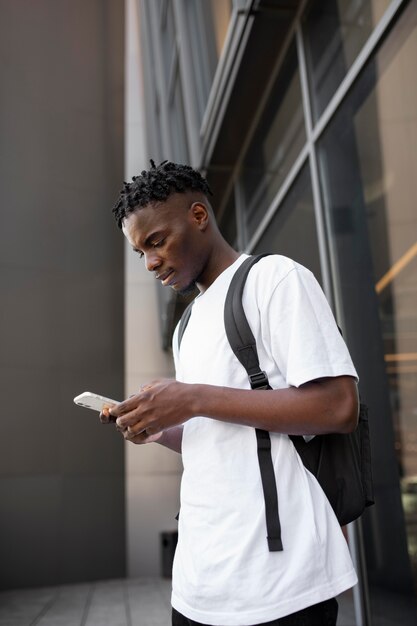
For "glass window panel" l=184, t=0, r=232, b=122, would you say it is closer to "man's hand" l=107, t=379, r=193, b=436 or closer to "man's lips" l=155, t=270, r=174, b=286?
"man's lips" l=155, t=270, r=174, b=286

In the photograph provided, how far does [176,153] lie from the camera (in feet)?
31.7

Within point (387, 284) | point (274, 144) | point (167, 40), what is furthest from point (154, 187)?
point (167, 40)

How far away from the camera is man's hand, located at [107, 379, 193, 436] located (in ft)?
4.39

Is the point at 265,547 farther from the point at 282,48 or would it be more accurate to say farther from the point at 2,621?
the point at 2,621

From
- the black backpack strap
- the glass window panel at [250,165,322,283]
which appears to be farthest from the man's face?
the glass window panel at [250,165,322,283]

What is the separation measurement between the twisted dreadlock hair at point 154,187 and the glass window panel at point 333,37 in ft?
7.85

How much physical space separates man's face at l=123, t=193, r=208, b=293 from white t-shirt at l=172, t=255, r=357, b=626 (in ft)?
0.66

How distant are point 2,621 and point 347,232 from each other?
5.63 metres

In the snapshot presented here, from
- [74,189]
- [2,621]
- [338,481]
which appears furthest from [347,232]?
[74,189]

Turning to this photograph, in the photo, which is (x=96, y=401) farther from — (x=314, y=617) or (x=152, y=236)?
(x=314, y=617)

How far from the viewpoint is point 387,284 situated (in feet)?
11.5

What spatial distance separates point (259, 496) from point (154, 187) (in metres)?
0.83

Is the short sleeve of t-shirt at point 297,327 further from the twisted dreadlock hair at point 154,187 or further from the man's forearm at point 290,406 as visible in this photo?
the twisted dreadlock hair at point 154,187

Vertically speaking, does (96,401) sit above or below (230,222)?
below
